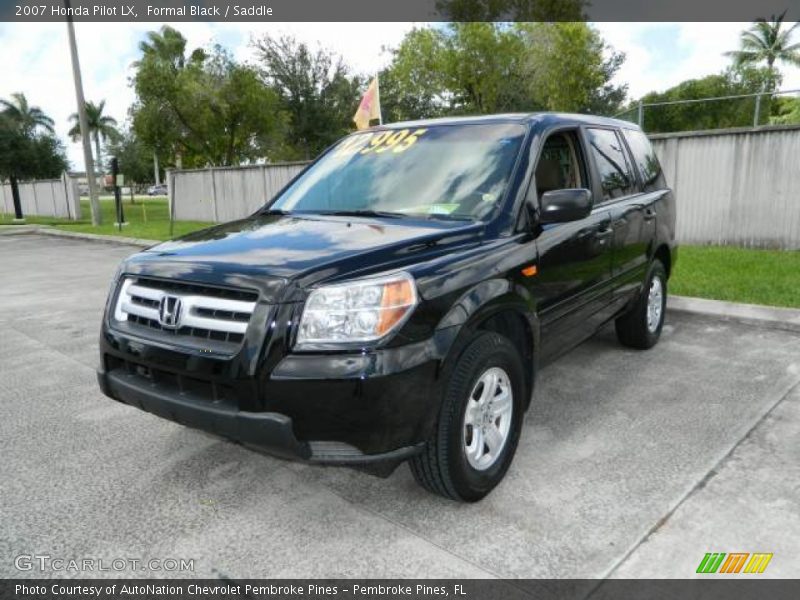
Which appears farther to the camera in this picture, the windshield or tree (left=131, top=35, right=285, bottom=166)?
tree (left=131, top=35, right=285, bottom=166)

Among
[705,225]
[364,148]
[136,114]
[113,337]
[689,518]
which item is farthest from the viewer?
[136,114]

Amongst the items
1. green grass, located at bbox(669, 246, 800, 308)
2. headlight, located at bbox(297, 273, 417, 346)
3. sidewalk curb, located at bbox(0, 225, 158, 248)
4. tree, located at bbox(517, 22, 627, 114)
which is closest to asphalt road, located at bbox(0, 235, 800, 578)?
headlight, located at bbox(297, 273, 417, 346)

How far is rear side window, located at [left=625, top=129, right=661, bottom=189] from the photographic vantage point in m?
5.03

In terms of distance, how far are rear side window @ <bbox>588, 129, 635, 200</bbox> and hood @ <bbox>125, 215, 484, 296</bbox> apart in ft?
5.39

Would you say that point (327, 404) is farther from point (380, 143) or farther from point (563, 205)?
point (380, 143)

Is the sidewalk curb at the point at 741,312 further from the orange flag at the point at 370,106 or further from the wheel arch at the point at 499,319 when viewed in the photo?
the orange flag at the point at 370,106

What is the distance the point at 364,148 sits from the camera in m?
4.09

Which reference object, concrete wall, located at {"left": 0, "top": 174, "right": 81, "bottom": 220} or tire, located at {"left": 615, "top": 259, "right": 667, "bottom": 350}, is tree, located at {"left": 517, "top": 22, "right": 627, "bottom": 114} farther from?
tire, located at {"left": 615, "top": 259, "right": 667, "bottom": 350}

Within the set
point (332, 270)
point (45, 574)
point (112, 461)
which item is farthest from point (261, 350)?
point (112, 461)

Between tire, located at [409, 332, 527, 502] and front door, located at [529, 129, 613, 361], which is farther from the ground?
front door, located at [529, 129, 613, 361]

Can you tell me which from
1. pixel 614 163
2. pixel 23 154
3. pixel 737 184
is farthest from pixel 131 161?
pixel 614 163

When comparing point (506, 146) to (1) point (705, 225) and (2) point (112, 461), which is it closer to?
(2) point (112, 461)

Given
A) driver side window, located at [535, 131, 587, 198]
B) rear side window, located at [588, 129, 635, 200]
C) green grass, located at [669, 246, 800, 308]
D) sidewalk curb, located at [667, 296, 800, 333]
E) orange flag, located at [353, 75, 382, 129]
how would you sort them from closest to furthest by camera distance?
driver side window, located at [535, 131, 587, 198] → rear side window, located at [588, 129, 635, 200] → sidewalk curb, located at [667, 296, 800, 333] → green grass, located at [669, 246, 800, 308] → orange flag, located at [353, 75, 382, 129]

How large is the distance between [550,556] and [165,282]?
2.01 metres
